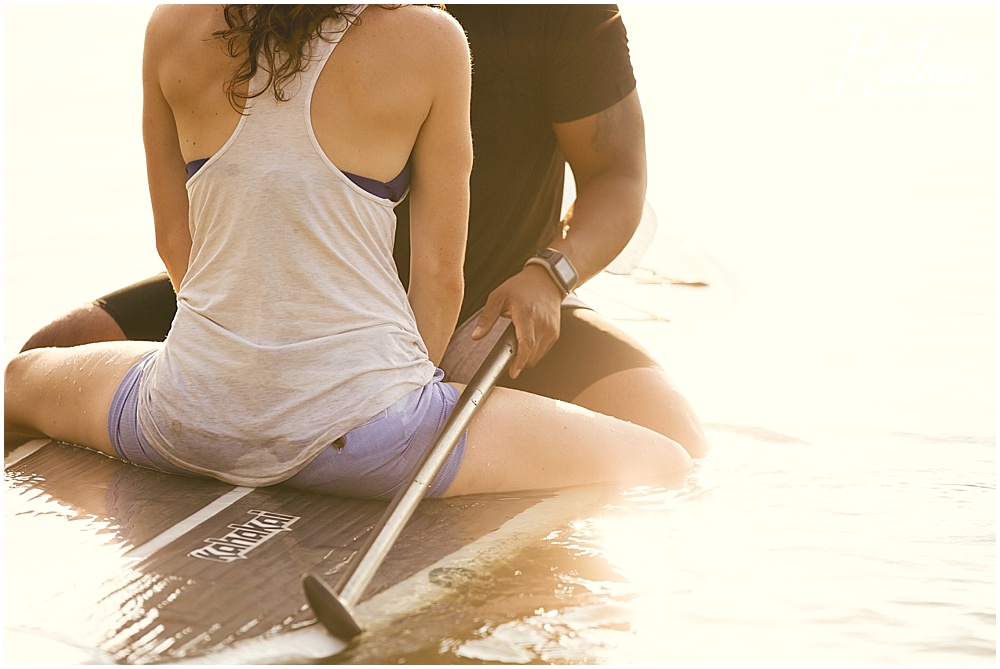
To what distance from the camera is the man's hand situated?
2139 mm

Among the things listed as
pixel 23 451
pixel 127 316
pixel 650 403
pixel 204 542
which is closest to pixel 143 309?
pixel 127 316

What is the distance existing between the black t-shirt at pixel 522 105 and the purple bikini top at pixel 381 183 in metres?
0.67

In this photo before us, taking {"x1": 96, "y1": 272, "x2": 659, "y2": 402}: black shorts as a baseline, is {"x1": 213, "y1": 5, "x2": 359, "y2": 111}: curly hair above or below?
above

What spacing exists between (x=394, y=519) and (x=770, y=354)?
79.3 inches

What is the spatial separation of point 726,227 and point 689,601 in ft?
12.3

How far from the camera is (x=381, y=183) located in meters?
1.85

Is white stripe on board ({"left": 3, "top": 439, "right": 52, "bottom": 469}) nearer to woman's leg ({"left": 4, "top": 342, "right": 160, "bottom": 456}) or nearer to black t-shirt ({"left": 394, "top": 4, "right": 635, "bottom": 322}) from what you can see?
woman's leg ({"left": 4, "top": 342, "right": 160, "bottom": 456})

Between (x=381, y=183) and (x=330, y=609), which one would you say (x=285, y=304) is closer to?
(x=381, y=183)

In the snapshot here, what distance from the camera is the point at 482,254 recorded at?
2.62 meters

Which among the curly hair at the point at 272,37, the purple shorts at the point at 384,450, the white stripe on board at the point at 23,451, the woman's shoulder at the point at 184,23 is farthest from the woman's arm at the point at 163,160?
the white stripe on board at the point at 23,451

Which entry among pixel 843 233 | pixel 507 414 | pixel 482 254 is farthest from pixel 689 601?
pixel 843 233

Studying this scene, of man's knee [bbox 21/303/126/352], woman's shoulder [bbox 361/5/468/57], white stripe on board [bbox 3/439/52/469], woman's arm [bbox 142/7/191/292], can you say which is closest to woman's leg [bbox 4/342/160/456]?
white stripe on board [bbox 3/439/52/469]

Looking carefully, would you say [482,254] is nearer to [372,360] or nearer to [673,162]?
[372,360]

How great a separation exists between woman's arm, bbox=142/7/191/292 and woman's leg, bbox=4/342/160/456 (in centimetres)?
19
